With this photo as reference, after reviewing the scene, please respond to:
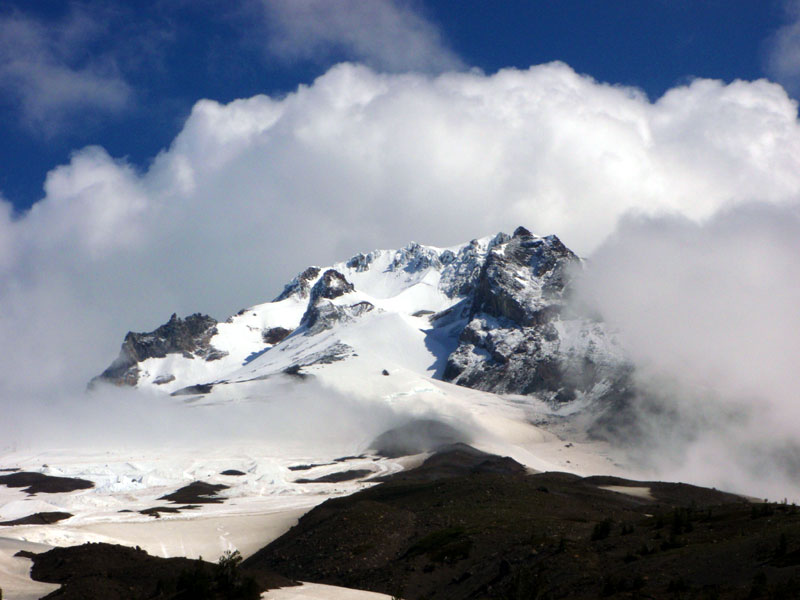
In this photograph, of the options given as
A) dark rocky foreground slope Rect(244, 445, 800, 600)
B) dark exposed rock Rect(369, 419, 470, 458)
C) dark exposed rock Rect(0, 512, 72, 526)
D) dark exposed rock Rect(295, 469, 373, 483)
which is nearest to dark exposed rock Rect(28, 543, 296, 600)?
dark rocky foreground slope Rect(244, 445, 800, 600)

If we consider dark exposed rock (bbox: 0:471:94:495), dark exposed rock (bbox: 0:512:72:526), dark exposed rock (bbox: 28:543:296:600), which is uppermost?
dark exposed rock (bbox: 0:471:94:495)

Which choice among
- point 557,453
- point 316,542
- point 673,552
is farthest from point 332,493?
point 673,552

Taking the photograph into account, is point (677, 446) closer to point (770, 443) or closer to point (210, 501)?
point (770, 443)

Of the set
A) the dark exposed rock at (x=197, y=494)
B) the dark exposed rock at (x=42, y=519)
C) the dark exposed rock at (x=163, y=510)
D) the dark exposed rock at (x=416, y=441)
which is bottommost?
the dark exposed rock at (x=42, y=519)

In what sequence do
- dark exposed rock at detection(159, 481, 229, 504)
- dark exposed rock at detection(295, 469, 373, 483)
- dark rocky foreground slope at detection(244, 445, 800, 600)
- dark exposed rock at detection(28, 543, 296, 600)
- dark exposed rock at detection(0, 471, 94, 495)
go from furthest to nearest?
dark exposed rock at detection(0, 471, 94, 495) < dark exposed rock at detection(295, 469, 373, 483) < dark exposed rock at detection(159, 481, 229, 504) < dark exposed rock at detection(28, 543, 296, 600) < dark rocky foreground slope at detection(244, 445, 800, 600)

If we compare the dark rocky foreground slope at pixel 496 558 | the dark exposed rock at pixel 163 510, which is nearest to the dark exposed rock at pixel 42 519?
the dark exposed rock at pixel 163 510

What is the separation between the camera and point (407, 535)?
166 ft

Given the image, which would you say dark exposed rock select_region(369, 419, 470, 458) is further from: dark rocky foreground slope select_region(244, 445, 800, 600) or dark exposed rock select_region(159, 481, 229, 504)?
dark rocky foreground slope select_region(244, 445, 800, 600)

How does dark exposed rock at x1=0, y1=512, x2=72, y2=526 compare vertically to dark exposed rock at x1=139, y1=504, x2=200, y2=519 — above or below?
below

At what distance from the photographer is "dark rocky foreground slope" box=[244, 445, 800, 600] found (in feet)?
89.8

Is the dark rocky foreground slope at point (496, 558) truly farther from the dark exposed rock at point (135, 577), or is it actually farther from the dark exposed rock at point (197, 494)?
the dark exposed rock at point (197, 494)

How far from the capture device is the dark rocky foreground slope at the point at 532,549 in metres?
27.4

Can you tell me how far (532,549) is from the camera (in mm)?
36500

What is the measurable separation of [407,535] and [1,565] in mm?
23298
